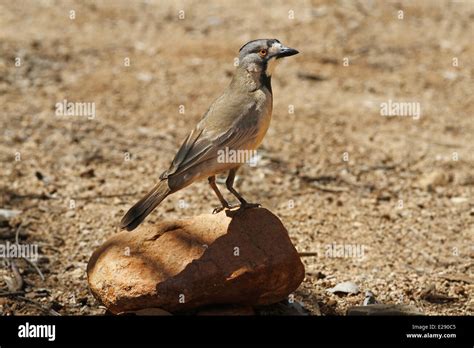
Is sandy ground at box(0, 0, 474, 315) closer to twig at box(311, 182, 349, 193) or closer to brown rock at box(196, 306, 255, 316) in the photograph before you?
twig at box(311, 182, 349, 193)

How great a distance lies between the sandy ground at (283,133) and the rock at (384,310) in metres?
0.36

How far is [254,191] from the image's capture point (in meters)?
8.49

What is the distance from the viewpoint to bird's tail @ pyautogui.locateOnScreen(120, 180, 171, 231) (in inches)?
217

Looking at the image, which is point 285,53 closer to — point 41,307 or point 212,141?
point 212,141

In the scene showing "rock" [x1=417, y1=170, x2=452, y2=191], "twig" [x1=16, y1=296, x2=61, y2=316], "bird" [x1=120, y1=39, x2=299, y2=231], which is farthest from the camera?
"rock" [x1=417, y1=170, x2=452, y2=191]

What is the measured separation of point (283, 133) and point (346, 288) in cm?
382

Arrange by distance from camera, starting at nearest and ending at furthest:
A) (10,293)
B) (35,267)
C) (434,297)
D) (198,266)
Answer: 1. (198,266)
2. (10,293)
3. (434,297)
4. (35,267)

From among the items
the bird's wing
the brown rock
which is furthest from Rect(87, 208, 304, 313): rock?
the bird's wing

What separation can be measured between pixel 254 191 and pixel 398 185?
1.55 m

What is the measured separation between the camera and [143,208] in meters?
5.61

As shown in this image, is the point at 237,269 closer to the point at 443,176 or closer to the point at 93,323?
the point at 93,323

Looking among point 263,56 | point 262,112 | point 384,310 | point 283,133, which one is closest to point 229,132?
point 262,112

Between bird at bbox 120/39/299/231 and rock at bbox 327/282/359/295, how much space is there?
1.03 metres

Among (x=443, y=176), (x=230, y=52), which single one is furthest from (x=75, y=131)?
(x=443, y=176)
